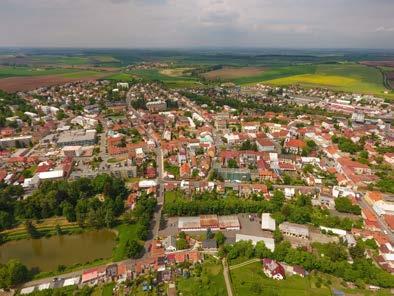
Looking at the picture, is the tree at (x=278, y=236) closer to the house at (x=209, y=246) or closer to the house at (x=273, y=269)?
the house at (x=273, y=269)

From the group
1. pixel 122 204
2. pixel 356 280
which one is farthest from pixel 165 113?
pixel 356 280

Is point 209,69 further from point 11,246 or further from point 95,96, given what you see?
point 11,246

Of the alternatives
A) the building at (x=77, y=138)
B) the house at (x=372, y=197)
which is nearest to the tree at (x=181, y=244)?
the house at (x=372, y=197)

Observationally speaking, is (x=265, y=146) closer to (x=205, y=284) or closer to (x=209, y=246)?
(x=209, y=246)

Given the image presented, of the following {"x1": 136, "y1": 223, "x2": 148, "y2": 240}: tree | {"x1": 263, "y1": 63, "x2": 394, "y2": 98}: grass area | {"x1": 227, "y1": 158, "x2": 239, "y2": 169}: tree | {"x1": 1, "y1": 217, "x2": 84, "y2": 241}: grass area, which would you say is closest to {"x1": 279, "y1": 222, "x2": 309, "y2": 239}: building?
{"x1": 136, "y1": 223, "x2": 148, "y2": 240}: tree

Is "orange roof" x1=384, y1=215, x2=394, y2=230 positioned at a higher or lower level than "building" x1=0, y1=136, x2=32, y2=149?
lower

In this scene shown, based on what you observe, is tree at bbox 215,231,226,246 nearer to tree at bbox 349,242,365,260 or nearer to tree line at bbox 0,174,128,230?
tree at bbox 349,242,365,260

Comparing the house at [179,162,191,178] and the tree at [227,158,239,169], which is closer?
the house at [179,162,191,178]
